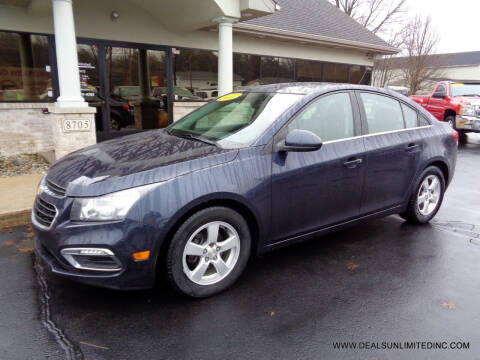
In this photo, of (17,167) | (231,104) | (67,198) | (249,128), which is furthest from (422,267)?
(17,167)

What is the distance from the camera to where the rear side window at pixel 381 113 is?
3805 mm

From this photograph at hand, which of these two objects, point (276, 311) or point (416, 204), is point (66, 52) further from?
point (416, 204)

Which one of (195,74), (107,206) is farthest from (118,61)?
(107,206)

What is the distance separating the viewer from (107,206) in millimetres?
2463

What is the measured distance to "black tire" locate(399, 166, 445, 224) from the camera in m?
4.25

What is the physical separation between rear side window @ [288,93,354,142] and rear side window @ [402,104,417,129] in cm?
93

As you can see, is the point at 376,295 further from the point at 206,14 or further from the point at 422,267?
the point at 206,14

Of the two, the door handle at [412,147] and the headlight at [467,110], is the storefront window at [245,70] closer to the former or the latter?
the headlight at [467,110]

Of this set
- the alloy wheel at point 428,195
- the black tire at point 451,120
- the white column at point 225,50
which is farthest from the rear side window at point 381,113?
the black tire at point 451,120

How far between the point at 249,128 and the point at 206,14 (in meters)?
6.25

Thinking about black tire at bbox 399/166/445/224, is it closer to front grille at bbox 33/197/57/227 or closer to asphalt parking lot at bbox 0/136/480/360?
asphalt parking lot at bbox 0/136/480/360

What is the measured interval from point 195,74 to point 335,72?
6.78 meters

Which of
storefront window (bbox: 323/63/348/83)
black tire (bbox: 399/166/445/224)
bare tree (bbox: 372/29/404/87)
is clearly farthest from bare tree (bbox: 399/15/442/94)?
black tire (bbox: 399/166/445/224)

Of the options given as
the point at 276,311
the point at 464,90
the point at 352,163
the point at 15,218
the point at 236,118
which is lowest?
the point at 276,311
